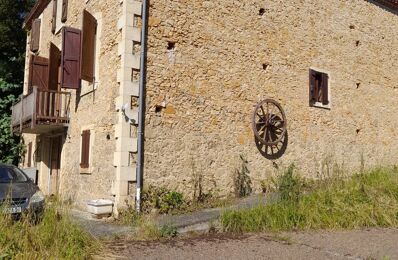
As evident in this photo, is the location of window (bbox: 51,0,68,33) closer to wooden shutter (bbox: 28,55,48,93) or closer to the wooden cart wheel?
wooden shutter (bbox: 28,55,48,93)

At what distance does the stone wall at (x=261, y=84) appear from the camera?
941 cm

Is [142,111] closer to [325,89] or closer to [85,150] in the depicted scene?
[85,150]

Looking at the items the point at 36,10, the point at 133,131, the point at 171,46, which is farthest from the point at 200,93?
the point at 36,10

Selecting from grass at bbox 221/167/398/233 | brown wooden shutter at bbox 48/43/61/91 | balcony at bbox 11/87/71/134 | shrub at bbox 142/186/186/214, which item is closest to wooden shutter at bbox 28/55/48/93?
brown wooden shutter at bbox 48/43/61/91

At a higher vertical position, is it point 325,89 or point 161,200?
point 325,89

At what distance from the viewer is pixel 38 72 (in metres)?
12.9

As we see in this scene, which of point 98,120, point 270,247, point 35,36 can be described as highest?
point 35,36

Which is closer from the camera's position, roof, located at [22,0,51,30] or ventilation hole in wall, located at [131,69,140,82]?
ventilation hole in wall, located at [131,69,140,82]

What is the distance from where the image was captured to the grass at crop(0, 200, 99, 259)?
4668 mm

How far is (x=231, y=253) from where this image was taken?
5688 mm

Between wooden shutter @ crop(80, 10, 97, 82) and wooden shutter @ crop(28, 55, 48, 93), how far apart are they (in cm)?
320

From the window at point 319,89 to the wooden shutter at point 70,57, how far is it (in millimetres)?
6468

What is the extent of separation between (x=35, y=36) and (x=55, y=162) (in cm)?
506

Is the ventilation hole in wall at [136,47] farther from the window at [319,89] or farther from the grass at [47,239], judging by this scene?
the window at [319,89]
